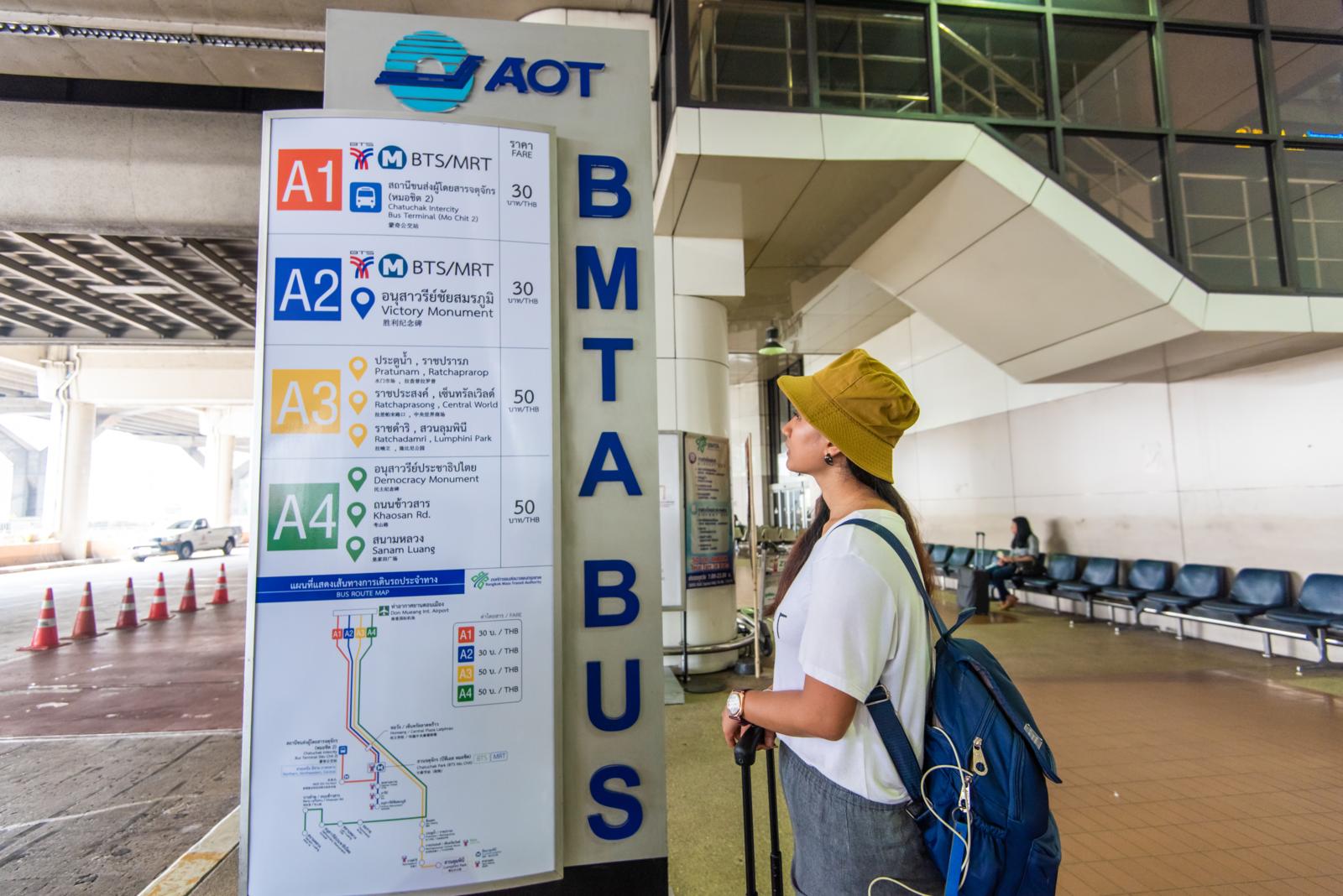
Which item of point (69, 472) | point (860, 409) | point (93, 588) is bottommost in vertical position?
point (93, 588)

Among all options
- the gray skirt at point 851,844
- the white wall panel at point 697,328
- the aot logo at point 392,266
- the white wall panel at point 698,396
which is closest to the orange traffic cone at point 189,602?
the white wall panel at point 698,396

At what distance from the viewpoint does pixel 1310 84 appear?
6.71 meters

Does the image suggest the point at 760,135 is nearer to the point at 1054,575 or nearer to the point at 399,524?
the point at 399,524

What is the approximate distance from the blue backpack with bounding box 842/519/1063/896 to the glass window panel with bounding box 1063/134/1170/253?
234 inches

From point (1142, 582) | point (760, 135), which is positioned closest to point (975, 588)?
point (1142, 582)

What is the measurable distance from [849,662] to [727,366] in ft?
18.9

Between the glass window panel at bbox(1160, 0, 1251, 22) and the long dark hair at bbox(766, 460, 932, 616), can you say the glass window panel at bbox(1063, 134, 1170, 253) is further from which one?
the long dark hair at bbox(766, 460, 932, 616)

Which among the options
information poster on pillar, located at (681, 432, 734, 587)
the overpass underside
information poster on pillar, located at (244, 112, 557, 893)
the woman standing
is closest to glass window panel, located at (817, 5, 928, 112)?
the overpass underside

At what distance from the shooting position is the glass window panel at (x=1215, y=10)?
6562 millimetres

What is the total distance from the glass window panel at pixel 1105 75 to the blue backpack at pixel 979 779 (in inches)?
264

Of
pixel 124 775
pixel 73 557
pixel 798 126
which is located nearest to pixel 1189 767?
pixel 798 126

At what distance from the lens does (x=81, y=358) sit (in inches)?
788

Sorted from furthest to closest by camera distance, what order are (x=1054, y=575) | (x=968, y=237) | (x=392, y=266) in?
(x=1054, y=575)
(x=968, y=237)
(x=392, y=266)

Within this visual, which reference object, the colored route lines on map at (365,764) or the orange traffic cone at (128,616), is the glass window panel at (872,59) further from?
the orange traffic cone at (128,616)
